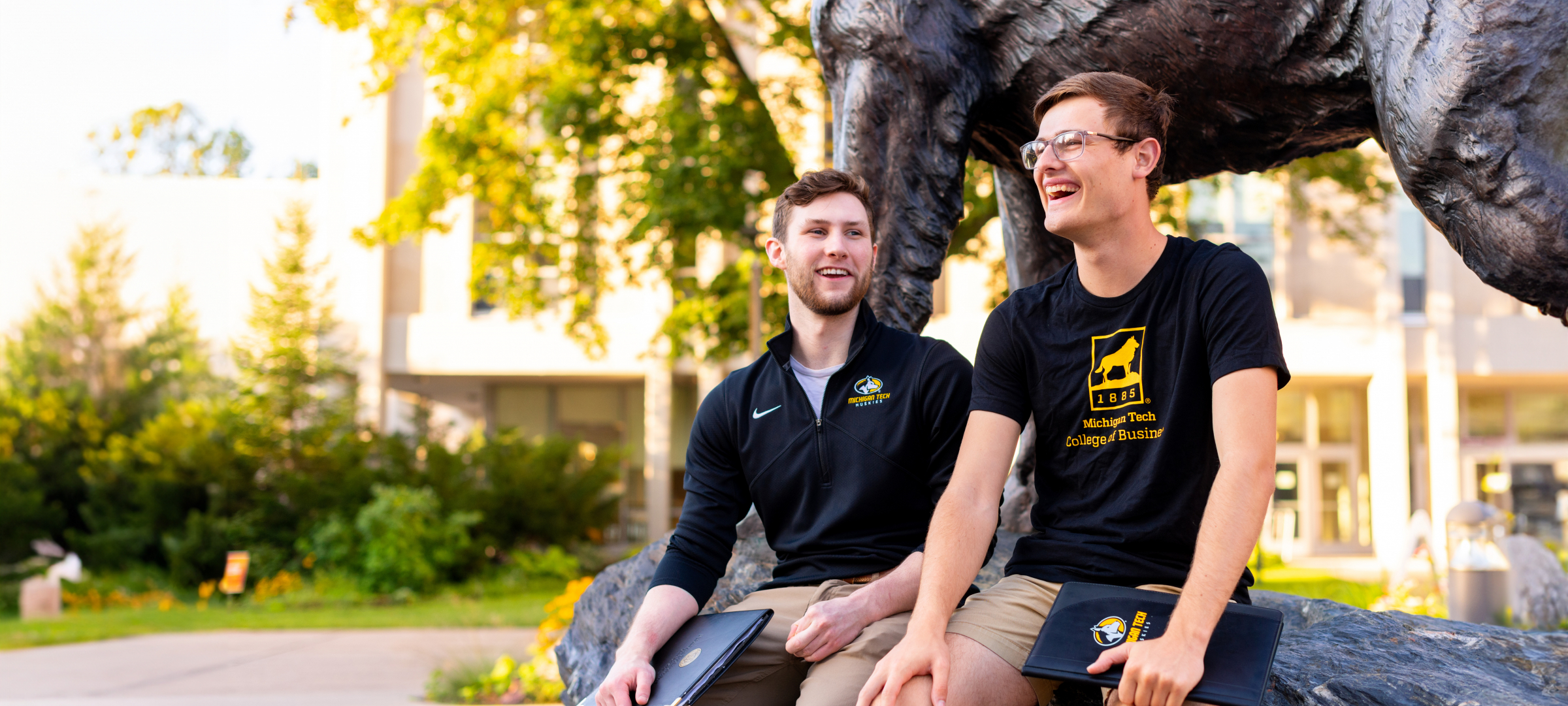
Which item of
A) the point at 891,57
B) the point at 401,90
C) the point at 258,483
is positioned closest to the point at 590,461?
the point at 258,483

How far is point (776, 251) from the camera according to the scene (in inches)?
99.2

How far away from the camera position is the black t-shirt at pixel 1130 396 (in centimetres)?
188

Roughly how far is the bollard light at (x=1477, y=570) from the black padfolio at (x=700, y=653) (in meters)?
5.02

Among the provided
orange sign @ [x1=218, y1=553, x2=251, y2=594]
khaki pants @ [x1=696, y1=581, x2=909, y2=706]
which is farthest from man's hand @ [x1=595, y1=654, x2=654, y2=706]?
orange sign @ [x1=218, y1=553, x2=251, y2=594]

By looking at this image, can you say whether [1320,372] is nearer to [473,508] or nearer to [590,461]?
[590,461]

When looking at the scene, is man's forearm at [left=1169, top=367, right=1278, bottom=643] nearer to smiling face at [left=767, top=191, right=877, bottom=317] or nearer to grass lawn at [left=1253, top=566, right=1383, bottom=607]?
smiling face at [left=767, top=191, right=877, bottom=317]

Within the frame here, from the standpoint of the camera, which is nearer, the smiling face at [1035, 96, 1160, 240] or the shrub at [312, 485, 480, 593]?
the smiling face at [1035, 96, 1160, 240]

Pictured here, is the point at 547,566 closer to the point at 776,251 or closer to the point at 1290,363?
the point at 1290,363

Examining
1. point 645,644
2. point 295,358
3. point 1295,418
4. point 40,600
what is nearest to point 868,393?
point 645,644

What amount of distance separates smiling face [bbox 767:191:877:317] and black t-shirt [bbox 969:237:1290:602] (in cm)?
40

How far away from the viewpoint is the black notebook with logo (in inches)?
63.6

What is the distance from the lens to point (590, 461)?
18.6m

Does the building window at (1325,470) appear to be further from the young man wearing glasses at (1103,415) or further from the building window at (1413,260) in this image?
the young man wearing glasses at (1103,415)

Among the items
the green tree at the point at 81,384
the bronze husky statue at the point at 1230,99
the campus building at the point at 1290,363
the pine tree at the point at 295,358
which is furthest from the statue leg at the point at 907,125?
the pine tree at the point at 295,358
